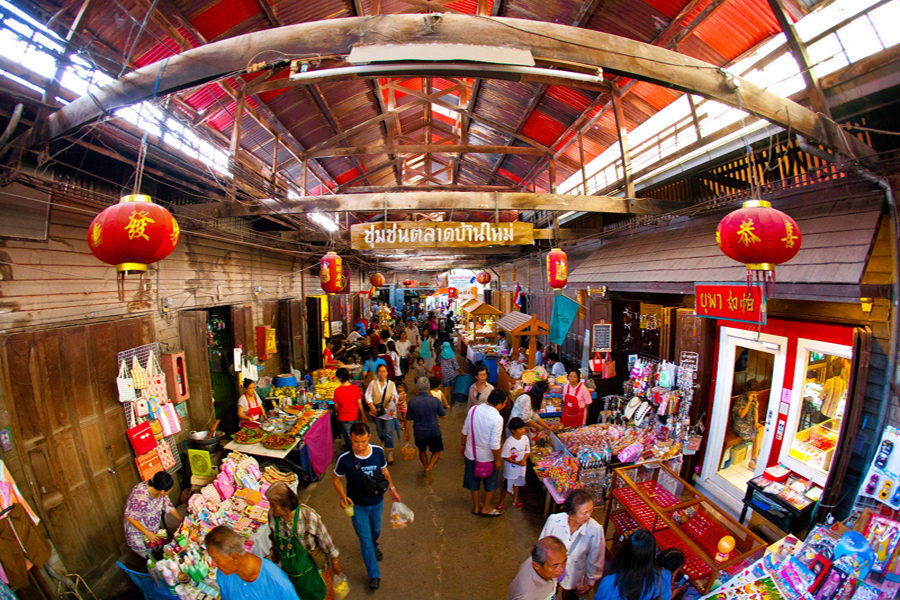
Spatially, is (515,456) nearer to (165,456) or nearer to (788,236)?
(788,236)

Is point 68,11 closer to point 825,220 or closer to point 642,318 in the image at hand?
point 825,220

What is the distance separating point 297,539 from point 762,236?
4783 millimetres

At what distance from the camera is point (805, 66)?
345cm

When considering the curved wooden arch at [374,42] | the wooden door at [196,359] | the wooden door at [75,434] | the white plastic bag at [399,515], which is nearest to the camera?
the curved wooden arch at [374,42]

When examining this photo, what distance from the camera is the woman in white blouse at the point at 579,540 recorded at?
10.6 feet

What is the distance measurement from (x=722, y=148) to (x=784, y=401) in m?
3.51

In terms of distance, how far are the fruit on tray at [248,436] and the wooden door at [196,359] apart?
0.75m

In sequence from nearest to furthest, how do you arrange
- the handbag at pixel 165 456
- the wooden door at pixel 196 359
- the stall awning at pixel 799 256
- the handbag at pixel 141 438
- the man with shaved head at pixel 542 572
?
the man with shaved head at pixel 542 572 → the stall awning at pixel 799 256 → the handbag at pixel 141 438 → the handbag at pixel 165 456 → the wooden door at pixel 196 359

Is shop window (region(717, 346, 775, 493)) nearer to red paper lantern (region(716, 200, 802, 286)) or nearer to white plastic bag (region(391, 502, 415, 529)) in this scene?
red paper lantern (region(716, 200, 802, 286))

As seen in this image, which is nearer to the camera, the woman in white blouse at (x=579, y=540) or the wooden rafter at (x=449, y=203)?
the woman in white blouse at (x=579, y=540)

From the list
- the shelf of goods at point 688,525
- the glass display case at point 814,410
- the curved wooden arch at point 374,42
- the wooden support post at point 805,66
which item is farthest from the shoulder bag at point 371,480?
the wooden support post at point 805,66

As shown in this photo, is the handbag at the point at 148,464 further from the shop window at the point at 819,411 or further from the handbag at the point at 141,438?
the shop window at the point at 819,411

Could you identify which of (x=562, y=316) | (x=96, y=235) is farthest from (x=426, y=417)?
(x=96, y=235)

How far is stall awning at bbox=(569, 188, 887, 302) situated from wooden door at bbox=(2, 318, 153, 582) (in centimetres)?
788
